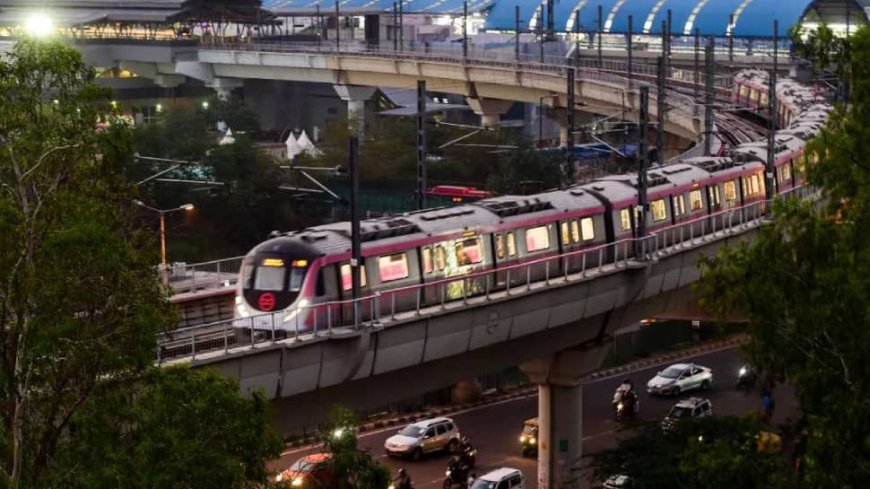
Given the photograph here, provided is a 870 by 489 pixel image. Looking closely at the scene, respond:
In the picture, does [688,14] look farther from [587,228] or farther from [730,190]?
[587,228]

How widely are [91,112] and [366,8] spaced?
10285 cm

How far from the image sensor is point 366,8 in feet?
388

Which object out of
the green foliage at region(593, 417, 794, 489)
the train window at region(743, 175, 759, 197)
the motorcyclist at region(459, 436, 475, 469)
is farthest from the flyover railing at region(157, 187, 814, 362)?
the motorcyclist at region(459, 436, 475, 469)

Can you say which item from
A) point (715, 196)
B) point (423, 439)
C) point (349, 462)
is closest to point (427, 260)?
point (423, 439)

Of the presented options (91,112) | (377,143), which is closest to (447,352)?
(91,112)

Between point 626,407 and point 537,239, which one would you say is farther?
point 626,407

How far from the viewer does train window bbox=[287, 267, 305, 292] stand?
29.7 meters

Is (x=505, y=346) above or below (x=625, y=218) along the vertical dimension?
below

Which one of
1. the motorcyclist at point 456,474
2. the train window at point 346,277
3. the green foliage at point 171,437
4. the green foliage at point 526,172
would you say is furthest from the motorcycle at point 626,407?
the green foliage at point 171,437

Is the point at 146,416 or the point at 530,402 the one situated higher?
the point at 146,416

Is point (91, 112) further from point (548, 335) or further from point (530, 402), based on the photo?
point (530, 402)

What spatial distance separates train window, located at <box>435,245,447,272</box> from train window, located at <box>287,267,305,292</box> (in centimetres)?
368

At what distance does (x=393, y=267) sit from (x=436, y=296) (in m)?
1.15

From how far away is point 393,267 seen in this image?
31.4m
